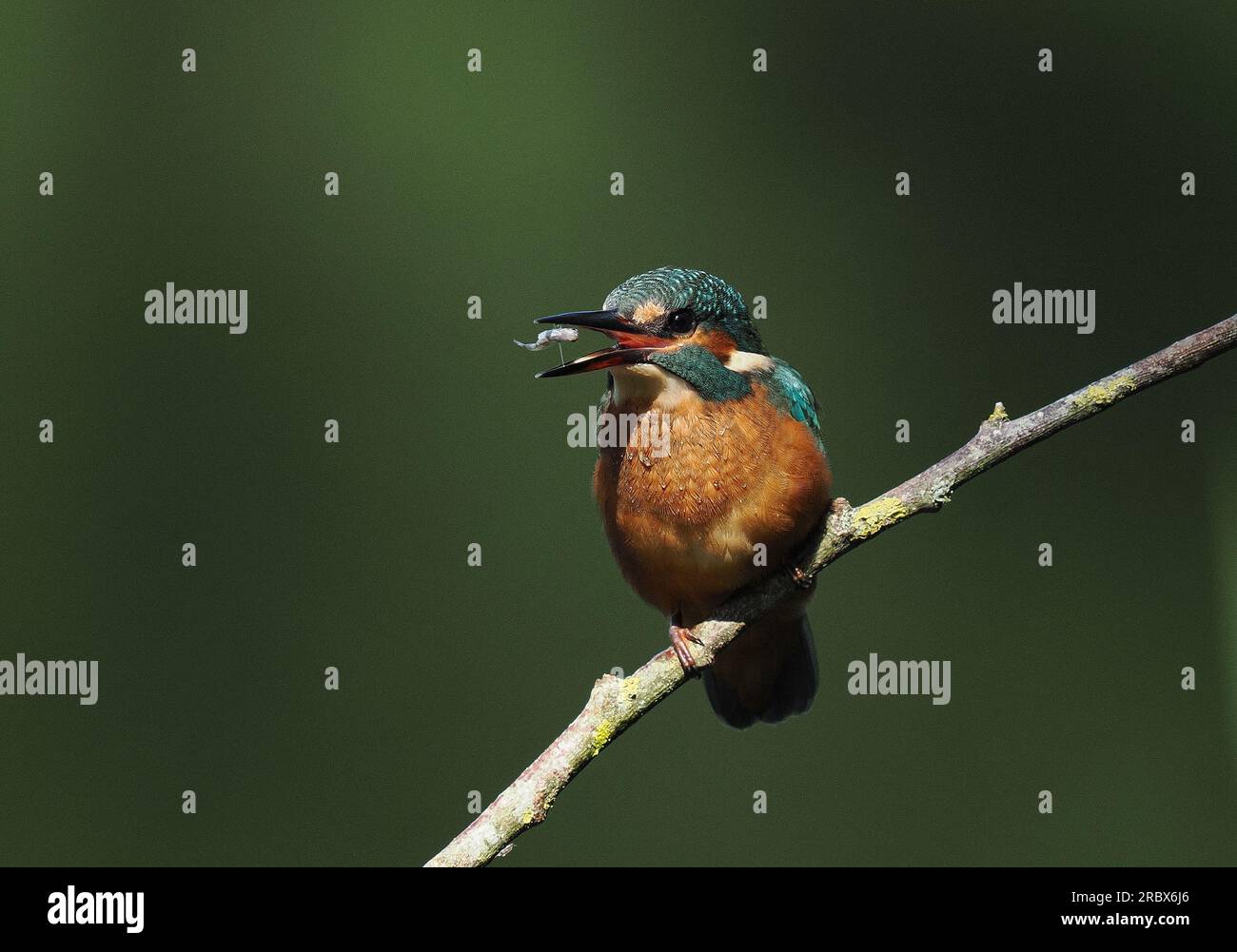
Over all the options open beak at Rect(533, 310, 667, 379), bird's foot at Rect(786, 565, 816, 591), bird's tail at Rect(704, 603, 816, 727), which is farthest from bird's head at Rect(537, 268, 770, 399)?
bird's tail at Rect(704, 603, 816, 727)

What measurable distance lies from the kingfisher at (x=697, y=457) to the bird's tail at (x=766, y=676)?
361 millimetres

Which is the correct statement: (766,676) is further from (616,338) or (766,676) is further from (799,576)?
(616,338)

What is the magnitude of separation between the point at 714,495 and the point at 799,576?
23 cm

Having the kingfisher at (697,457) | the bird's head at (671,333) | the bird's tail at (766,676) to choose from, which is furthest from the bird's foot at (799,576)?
the bird's tail at (766,676)

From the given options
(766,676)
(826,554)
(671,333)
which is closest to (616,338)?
(671,333)

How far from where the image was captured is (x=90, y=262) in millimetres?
4801

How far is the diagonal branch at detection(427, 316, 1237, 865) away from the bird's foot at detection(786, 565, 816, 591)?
3 cm

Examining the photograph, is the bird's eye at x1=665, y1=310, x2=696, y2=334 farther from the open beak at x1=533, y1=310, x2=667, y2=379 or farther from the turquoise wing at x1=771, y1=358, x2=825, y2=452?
the turquoise wing at x1=771, y1=358, x2=825, y2=452

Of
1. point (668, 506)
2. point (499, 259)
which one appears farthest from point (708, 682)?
point (499, 259)

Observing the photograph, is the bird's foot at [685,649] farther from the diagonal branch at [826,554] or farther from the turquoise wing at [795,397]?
the turquoise wing at [795,397]

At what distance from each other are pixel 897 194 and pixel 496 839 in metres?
3.43

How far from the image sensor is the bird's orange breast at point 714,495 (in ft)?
8.52

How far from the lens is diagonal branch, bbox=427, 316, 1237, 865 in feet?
6.98
